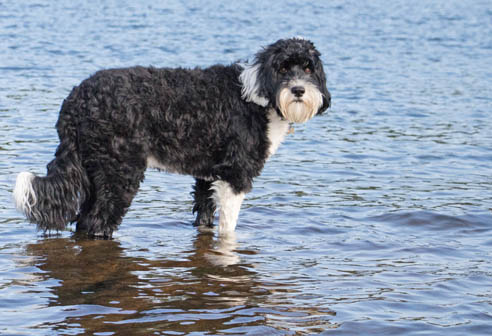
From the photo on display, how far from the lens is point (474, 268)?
6.81m

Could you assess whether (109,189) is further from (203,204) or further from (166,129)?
(203,204)

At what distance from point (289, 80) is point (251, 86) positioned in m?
0.36

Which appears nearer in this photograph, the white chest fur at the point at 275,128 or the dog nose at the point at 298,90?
the dog nose at the point at 298,90

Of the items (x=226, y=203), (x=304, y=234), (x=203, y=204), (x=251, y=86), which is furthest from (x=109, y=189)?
(x=304, y=234)

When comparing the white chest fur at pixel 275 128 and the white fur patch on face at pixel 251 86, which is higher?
the white fur patch on face at pixel 251 86

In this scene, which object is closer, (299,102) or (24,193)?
(24,193)

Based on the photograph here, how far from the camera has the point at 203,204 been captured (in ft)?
26.2

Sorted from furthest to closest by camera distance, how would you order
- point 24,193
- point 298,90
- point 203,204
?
point 203,204, point 298,90, point 24,193

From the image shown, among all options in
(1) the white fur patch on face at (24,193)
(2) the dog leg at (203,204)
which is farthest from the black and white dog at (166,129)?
(2) the dog leg at (203,204)

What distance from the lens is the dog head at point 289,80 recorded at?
6.91 meters

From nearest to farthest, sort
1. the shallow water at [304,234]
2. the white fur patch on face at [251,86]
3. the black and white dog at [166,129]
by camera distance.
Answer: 1. the shallow water at [304,234]
2. the black and white dog at [166,129]
3. the white fur patch on face at [251,86]

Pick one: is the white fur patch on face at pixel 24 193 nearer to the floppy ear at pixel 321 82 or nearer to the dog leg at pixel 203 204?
the dog leg at pixel 203 204

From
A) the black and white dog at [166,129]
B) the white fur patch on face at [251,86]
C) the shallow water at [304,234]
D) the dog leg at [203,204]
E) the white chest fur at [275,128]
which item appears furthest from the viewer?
the dog leg at [203,204]

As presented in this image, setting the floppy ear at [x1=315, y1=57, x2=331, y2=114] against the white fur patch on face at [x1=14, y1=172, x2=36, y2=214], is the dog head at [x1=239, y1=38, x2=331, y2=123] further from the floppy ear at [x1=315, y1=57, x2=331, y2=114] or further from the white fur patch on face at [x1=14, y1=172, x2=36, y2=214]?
the white fur patch on face at [x1=14, y1=172, x2=36, y2=214]
